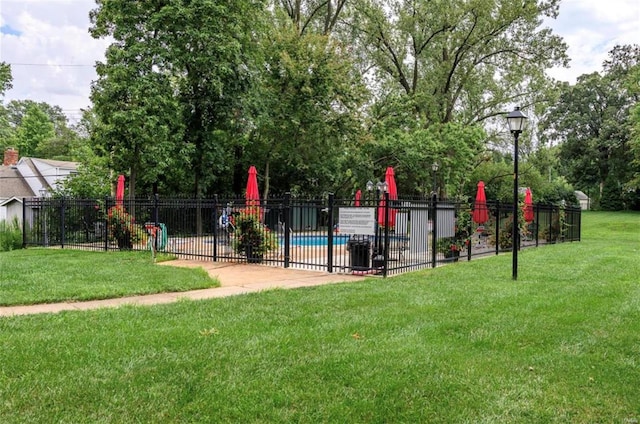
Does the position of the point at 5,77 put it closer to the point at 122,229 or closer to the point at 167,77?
the point at 167,77

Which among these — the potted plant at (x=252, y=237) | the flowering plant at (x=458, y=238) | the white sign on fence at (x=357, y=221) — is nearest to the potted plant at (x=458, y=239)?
the flowering plant at (x=458, y=238)

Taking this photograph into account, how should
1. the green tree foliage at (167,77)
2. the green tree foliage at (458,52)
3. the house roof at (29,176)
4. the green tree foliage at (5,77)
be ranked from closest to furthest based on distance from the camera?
the green tree foliage at (167,77) → the green tree foliage at (5,77) → the green tree foliage at (458,52) → the house roof at (29,176)

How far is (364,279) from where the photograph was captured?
884cm

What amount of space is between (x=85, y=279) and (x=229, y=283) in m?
2.50

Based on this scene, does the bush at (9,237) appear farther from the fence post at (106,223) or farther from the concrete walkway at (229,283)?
the concrete walkway at (229,283)

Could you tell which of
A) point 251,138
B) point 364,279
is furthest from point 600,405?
point 251,138

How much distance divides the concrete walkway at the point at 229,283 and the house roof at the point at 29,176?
29.2 meters

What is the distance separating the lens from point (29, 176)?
35.6 metres

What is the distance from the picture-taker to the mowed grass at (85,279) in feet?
22.6

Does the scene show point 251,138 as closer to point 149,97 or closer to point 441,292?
point 149,97

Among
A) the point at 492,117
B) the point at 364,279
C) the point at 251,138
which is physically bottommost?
the point at 364,279

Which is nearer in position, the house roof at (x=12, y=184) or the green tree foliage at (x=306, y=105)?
the green tree foliage at (x=306, y=105)

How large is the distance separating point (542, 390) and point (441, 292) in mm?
3788

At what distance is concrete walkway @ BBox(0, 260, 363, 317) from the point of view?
6.24m
